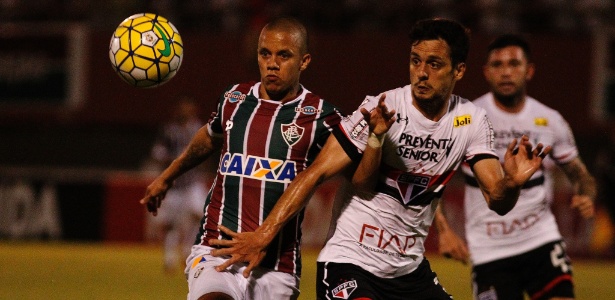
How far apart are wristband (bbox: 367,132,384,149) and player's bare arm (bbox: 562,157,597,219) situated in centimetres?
259

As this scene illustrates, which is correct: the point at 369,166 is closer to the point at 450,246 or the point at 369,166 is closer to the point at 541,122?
the point at 450,246

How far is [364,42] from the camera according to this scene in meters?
18.7

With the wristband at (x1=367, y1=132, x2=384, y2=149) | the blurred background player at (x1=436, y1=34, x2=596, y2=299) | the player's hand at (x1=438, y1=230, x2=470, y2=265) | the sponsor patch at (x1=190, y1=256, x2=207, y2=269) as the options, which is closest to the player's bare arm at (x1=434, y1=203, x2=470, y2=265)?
the player's hand at (x1=438, y1=230, x2=470, y2=265)

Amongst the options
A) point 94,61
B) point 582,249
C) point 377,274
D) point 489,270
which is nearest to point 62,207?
point 94,61

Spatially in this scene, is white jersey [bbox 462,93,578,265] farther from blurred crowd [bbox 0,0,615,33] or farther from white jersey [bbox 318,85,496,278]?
blurred crowd [bbox 0,0,615,33]

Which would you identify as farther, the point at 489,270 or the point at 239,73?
the point at 239,73

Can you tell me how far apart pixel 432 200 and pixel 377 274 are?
1.89 feet

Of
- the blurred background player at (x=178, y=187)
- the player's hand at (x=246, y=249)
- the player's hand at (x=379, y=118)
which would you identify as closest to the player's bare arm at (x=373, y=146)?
the player's hand at (x=379, y=118)

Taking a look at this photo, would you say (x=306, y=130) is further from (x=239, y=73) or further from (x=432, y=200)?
(x=239, y=73)

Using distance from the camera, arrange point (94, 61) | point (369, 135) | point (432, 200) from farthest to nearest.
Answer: point (94, 61), point (432, 200), point (369, 135)

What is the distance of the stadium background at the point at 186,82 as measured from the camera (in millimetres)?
17859

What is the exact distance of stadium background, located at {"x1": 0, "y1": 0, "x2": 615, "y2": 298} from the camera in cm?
1786

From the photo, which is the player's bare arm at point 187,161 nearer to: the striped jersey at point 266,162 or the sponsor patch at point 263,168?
the striped jersey at point 266,162

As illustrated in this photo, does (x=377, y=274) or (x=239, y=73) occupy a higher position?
(x=239, y=73)
